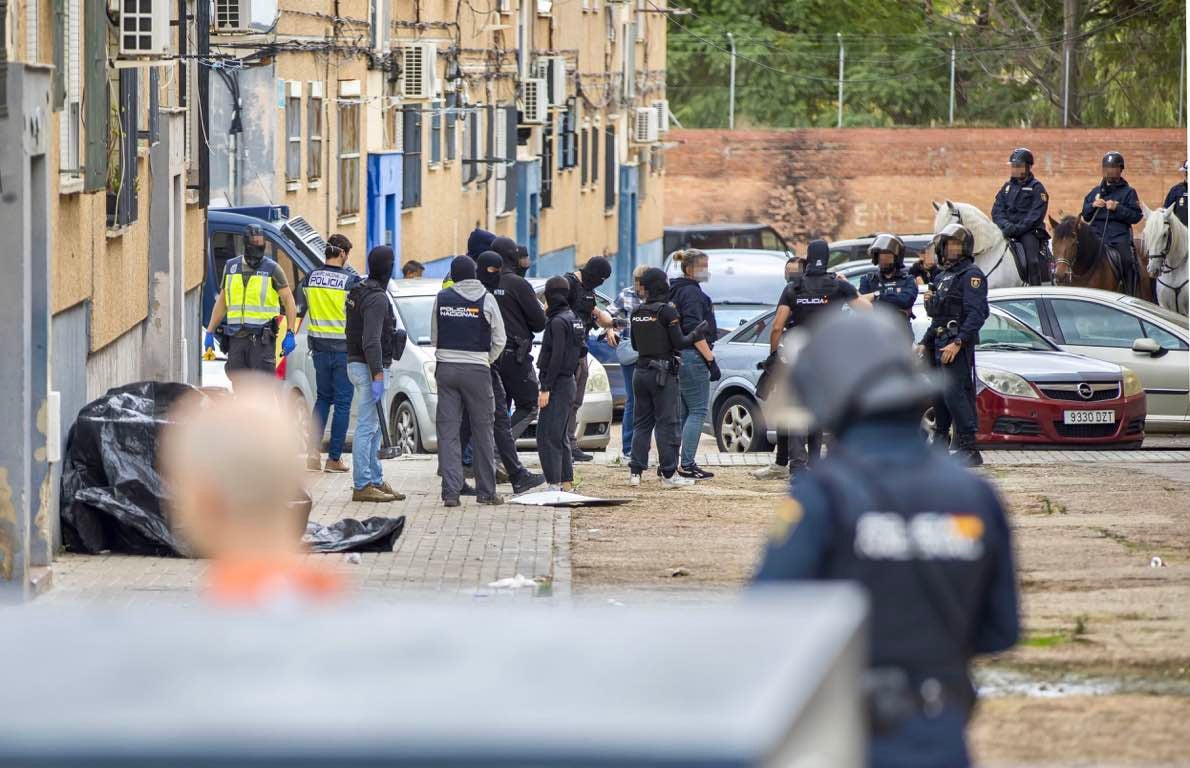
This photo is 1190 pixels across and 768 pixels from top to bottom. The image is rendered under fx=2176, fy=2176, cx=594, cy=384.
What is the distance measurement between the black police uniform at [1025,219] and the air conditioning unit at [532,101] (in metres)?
16.0

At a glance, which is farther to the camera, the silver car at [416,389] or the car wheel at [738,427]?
the car wheel at [738,427]

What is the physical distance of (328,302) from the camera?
16.0 meters

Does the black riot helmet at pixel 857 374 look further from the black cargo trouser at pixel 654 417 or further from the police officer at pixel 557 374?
the black cargo trouser at pixel 654 417

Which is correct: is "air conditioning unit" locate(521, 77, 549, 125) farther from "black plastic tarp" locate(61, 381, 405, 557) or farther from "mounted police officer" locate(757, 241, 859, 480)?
"black plastic tarp" locate(61, 381, 405, 557)

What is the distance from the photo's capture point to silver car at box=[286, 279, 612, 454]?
17.9 meters

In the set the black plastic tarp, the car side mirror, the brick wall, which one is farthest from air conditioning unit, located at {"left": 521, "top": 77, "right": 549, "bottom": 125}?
the black plastic tarp

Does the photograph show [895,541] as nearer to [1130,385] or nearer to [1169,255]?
[1130,385]

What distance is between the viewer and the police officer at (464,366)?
14.1m

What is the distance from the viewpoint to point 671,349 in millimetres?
15547

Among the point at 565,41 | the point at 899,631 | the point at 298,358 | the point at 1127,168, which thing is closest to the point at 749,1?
the point at 1127,168

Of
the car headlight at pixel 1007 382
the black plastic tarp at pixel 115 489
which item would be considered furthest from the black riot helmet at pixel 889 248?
the black plastic tarp at pixel 115 489

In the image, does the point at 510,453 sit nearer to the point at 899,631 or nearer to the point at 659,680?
the point at 899,631

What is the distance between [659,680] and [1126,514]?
11.6m

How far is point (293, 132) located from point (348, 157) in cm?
288
